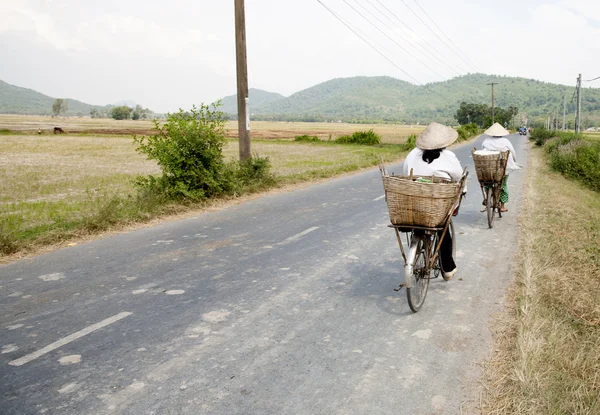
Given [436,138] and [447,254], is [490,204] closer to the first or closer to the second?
[447,254]

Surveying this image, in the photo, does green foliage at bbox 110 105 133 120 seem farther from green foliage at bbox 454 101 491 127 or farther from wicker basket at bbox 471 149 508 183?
wicker basket at bbox 471 149 508 183

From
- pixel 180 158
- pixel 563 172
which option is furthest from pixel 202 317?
pixel 563 172

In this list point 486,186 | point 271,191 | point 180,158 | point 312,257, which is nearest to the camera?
point 312,257

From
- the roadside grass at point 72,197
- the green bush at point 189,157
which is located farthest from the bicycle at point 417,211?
the green bush at point 189,157

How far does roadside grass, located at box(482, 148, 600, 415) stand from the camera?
A: 3537 mm

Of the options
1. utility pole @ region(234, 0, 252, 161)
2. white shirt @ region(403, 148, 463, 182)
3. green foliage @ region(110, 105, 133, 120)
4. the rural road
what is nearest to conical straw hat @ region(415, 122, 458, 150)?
white shirt @ region(403, 148, 463, 182)

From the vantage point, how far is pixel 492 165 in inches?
387

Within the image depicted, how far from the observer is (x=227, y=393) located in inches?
142

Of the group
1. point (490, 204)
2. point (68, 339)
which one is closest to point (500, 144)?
point (490, 204)

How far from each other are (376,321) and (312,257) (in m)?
→ 2.51

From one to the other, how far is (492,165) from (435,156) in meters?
4.77

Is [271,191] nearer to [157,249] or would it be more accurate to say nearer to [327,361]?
[157,249]

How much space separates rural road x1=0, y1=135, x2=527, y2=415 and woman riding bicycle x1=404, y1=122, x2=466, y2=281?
145cm

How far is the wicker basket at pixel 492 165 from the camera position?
9.75 metres
